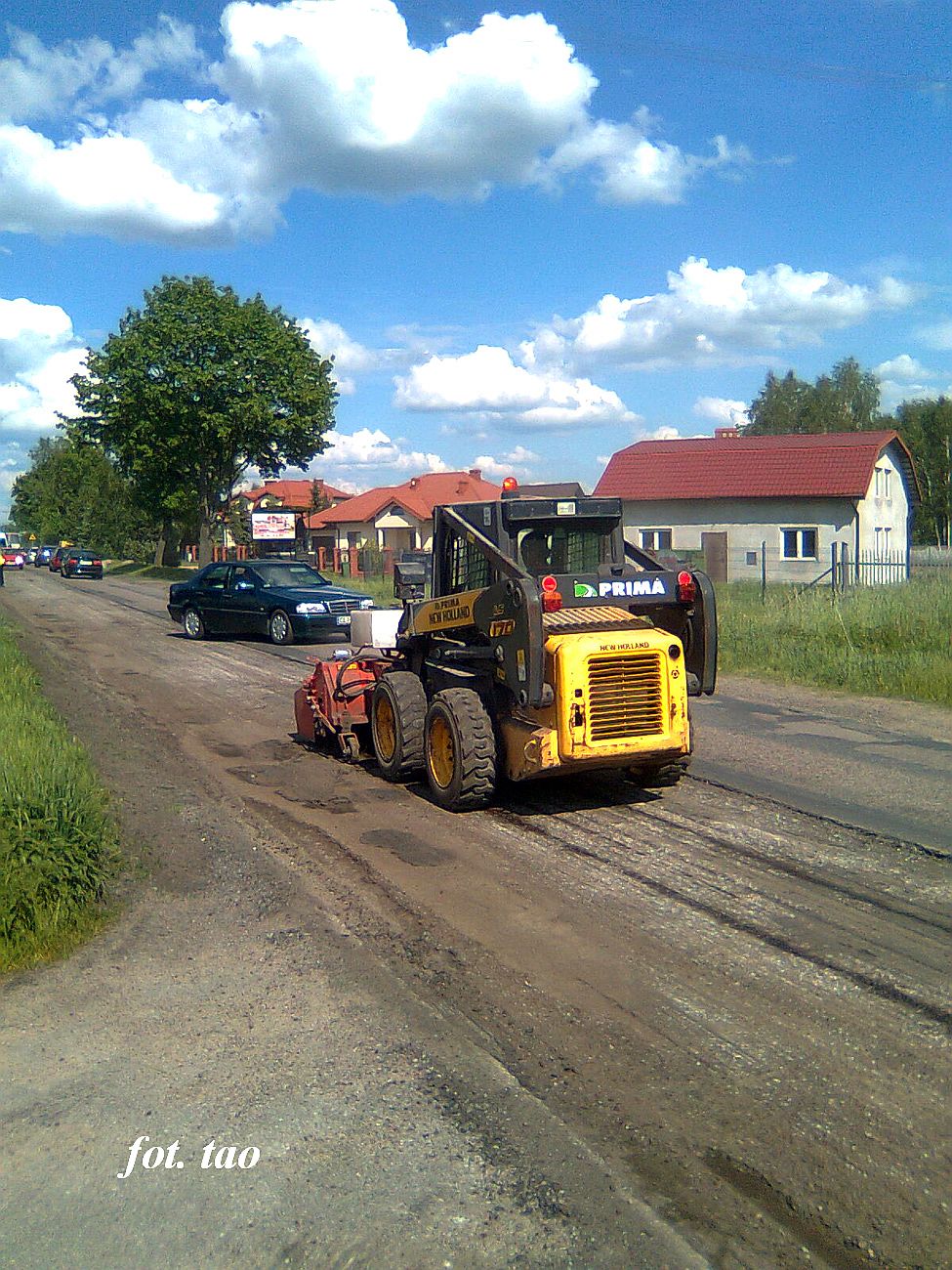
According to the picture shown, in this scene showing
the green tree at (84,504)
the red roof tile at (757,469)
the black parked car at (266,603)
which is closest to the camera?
the black parked car at (266,603)

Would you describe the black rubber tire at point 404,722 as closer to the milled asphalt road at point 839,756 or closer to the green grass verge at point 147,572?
the milled asphalt road at point 839,756

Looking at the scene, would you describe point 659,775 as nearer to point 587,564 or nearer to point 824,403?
point 587,564

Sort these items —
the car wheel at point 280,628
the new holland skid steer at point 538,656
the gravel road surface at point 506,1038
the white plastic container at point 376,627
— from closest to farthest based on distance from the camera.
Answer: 1. the gravel road surface at point 506,1038
2. the new holland skid steer at point 538,656
3. the white plastic container at point 376,627
4. the car wheel at point 280,628

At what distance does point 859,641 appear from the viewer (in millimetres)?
16656

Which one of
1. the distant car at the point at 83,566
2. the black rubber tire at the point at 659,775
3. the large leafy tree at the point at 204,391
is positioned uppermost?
the large leafy tree at the point at 204,391

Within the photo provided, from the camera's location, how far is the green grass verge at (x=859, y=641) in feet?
47.1

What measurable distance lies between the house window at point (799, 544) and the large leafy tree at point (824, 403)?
3652 cm

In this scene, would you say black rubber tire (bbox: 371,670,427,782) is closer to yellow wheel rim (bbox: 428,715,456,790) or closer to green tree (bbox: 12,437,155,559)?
yellow wheel rim (bbox: 428,715,456,790)

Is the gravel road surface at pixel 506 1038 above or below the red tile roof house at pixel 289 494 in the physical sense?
below

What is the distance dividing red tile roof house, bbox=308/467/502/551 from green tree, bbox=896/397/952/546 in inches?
1126

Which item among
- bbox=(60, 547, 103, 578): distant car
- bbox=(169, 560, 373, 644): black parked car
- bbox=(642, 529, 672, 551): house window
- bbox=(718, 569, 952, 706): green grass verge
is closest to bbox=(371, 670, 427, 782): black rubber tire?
bbox=(718, 569, 952, 706): green grass verge

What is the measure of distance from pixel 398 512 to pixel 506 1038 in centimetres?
6412

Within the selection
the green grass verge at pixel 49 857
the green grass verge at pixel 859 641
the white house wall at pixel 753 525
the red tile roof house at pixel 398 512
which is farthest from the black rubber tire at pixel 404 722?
the red tile roof house at pixel 398 512

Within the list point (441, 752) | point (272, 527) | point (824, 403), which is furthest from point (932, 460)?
point (441, 752)
